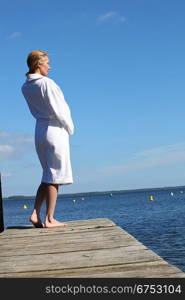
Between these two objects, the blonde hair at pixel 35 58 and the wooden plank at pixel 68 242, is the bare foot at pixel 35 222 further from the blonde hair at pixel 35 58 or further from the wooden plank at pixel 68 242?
the blonde hair at pixel 35 58

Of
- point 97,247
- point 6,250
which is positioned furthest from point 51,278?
point 6,250

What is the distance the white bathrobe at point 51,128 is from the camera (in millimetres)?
5039

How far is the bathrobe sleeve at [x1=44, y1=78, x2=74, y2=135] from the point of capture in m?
5.02

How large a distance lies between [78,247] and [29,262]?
58 centimetres

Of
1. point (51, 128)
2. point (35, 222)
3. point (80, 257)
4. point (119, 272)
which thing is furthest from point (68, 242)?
point (51, 128)

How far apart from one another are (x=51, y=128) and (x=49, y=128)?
2 cm

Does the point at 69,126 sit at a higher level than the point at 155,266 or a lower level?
higher

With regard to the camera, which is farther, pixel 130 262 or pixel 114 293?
pixel 130 262

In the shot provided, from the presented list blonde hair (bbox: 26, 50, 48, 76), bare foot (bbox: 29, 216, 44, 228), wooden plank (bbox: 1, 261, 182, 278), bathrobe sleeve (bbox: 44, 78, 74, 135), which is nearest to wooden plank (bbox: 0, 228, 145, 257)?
wooden plank (bbox: 1, 261, 182, 278)

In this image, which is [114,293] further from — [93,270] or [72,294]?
[93,270]

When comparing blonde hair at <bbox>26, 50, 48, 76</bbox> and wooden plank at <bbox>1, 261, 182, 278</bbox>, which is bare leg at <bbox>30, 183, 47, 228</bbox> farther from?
wooden plank at <bbox>1, 261, 182, 278</bbox>

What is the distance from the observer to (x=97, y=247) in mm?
3422

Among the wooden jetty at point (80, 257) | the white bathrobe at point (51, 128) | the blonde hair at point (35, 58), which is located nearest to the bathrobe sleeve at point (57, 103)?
the white bathrobe at point (51, 128)

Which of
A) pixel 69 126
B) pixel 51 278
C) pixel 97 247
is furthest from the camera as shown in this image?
pixel 69 126
